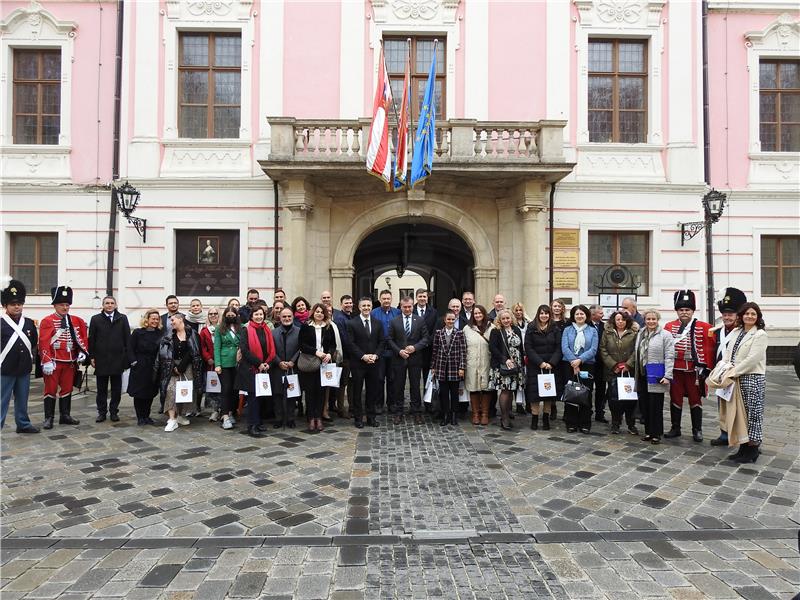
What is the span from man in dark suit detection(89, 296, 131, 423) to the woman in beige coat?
5237mm

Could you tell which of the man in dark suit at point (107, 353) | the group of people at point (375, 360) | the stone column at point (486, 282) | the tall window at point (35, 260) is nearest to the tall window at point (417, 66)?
the stone column at point (486, 282)

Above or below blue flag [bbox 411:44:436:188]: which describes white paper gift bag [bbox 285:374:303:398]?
below

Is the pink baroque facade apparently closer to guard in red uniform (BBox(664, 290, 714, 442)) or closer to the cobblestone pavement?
guard in red uniform (BBox(664, 290, 714, 442))

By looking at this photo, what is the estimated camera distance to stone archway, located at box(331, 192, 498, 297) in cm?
1194

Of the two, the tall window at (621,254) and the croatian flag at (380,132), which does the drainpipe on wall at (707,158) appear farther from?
the croatian flag at (380,132)

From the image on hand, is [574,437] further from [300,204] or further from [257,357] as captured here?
[300,204]

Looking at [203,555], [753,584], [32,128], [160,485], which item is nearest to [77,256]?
[32,128]

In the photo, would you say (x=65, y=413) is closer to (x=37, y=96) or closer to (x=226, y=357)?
(x=226, y=357)

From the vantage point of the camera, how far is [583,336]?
22.8 feet

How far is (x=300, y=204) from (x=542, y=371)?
6873mm

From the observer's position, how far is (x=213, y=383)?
24.3ft

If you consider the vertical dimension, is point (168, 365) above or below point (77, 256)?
below

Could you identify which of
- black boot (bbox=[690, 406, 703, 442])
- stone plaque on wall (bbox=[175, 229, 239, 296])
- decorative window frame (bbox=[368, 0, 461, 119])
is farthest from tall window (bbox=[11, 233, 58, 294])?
black boot (bbox=[690, 406, 703, 442])

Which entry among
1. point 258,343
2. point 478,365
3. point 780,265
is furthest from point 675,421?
point 780,265
